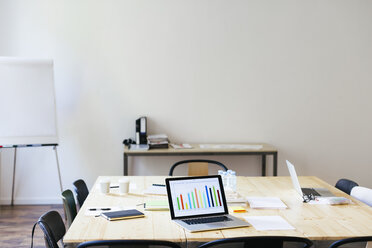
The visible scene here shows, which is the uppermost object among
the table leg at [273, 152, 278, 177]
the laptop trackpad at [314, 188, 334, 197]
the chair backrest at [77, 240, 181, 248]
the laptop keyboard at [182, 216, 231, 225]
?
the chair backrest at [77, 240, 181, 248]

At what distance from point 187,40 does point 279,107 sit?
56.1 inches

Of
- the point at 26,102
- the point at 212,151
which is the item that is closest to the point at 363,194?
the point at 212,151

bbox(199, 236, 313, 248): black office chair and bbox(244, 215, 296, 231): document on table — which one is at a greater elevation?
bbox(199, 236, 313, 248): black office chair

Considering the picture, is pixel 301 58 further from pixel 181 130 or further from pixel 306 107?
pixel 181 130

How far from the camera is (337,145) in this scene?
594 centimetres

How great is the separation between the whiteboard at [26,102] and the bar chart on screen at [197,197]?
2872 millimetres

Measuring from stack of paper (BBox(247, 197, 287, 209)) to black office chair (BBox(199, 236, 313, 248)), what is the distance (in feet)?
2.38

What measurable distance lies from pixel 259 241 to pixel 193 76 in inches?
145

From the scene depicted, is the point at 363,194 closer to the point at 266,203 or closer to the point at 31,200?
the point at 266,203

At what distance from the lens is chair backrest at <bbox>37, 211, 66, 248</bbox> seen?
241 cm

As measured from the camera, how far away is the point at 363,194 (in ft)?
11.0

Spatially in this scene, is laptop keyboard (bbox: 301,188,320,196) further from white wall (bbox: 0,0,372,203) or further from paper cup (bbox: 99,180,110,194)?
white wall (bbox: 0,0,372,203)

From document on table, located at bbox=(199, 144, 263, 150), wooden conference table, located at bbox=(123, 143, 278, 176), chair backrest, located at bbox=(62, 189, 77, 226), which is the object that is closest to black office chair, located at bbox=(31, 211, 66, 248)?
chair backrest, located at bbox=(62, 189, 77, 226)

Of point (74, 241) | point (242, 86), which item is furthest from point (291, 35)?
point (74, 241)
